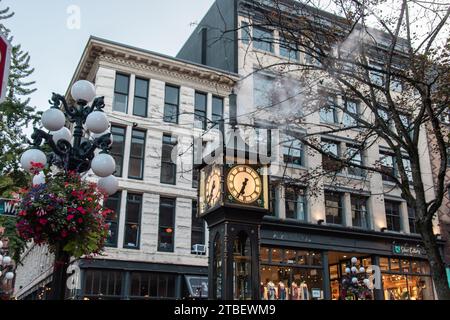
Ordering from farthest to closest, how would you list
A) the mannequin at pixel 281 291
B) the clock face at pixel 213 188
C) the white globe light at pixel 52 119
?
1. the mannequin at pixel 281 291
2. the clock face at pixel 213 188
3. the white globe light at pixel 52 119

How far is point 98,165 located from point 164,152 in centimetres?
1548

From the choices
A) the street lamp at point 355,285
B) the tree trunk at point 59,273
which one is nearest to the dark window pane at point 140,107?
the street lamp at point 355,285

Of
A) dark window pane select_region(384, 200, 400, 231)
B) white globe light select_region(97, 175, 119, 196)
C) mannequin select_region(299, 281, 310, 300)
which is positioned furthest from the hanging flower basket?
dark window pane select_region(384, 200, 400, 231)

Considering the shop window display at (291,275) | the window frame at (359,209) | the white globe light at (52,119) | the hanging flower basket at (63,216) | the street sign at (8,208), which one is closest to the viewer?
the hanging flower basket at (63,216)

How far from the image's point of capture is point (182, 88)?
78.3 feet

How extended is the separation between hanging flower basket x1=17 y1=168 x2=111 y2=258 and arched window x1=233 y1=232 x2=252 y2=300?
1.99 m

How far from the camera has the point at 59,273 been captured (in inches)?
249

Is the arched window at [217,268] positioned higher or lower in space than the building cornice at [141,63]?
lower

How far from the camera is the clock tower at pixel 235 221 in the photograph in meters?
6.89

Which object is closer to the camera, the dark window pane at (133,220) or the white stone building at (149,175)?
the white stone building at (149,175)

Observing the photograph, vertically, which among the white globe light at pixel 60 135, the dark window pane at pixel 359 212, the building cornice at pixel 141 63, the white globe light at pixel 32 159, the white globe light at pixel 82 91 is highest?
the building cornice at pixel 141 63

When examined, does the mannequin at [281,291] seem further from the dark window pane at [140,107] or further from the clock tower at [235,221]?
the clock tower at [235,221]
